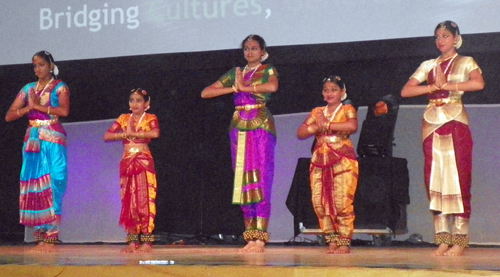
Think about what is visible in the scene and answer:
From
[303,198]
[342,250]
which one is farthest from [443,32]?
[303,198]

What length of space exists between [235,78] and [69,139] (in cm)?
253

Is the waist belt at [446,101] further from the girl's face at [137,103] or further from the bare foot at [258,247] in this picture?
the girl's face at [137,103]

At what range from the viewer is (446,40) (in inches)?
165

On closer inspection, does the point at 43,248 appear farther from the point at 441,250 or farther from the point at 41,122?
the point at 441,250

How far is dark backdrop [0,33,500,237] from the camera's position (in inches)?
221

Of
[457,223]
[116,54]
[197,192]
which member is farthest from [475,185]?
[116,54]

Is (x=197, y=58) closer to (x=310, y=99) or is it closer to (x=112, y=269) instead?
(x=310, y=99)

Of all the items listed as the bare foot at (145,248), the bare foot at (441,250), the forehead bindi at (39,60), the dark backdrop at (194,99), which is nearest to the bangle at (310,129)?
the bare foot at (441,250)

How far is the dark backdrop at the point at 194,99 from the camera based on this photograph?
5621mm

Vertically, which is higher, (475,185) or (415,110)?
(415,110)

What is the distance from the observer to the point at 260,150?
4.67 m

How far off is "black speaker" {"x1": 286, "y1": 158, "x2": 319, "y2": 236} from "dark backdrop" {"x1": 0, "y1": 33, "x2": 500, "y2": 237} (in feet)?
1.76

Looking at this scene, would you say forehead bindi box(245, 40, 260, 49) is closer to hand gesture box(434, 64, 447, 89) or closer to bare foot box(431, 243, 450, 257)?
hand gesture box(434, 64, 447, 89)

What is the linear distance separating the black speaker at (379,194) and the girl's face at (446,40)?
144 cm
